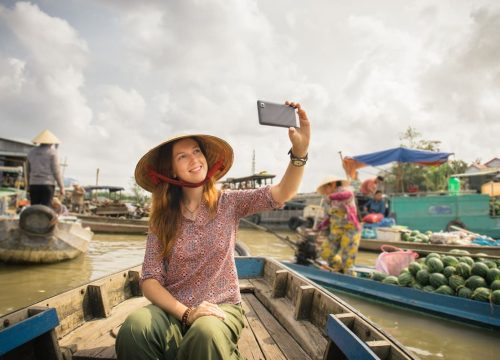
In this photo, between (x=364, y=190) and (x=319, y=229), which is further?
(x=364, y=190)

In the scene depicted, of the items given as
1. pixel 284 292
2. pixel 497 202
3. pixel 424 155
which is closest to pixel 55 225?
pixel 284 292

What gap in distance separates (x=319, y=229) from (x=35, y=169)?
482 centimetres

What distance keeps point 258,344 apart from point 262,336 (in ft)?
0.45

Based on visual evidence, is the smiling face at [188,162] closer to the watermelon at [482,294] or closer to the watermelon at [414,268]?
the watermelon at [482,294]

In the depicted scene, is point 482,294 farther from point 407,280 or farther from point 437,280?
point 407,280

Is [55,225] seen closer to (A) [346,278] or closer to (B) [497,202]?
(A) [346,278]

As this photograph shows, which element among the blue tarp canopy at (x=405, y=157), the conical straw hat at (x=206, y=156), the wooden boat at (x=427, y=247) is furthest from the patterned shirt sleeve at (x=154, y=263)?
the blue tarp canopy at (x=405, y=157)

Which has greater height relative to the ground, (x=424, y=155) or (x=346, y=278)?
(x=424, y=155)

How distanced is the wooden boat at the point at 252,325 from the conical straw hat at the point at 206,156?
31.1 inches

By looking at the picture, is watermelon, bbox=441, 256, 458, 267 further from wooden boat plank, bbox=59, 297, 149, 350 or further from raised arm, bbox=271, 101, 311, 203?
wooden boat plank, bbox=59, 297, 149, 350

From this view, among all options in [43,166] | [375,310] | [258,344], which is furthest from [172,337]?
[43,166]

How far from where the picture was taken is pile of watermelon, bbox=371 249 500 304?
3611 millimetres

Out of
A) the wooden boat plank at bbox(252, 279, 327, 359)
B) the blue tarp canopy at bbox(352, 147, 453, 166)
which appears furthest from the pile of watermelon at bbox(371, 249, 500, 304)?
the blue tarp canopy at bbox(352, 147, 453, 166)

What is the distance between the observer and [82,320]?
7.23 ft
